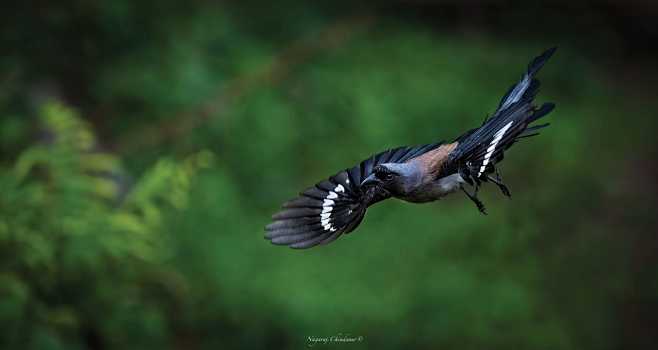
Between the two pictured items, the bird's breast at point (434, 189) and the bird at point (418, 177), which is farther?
the bird's breast at point (434, 189)

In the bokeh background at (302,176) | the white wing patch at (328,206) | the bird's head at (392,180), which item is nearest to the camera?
the bird's head at (392,180)

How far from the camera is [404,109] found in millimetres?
5934

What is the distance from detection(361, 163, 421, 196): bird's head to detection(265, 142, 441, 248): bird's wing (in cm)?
3

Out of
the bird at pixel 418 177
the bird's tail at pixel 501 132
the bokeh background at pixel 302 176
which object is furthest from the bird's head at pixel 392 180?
the bokeh background at pixel 302 176

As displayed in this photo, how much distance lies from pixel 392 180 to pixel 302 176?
354 centimetres

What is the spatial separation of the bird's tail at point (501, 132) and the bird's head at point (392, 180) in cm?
13

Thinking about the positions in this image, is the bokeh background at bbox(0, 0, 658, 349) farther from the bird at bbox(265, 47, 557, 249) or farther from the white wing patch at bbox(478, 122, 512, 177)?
the white wing patch at bbox(478, 122, 512, 177)

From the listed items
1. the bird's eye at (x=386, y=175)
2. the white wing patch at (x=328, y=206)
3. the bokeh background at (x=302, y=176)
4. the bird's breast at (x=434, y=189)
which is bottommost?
the bird's breast at (x=434, y=189)

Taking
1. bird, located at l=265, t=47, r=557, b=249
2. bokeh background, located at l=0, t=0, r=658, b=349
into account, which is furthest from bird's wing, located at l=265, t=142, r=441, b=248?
bokeh background, located at l=0, t=0, r=658, b=349

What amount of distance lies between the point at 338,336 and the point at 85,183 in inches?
57.9

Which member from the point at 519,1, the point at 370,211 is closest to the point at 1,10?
the point at 370,211

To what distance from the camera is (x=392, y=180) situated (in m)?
2.18

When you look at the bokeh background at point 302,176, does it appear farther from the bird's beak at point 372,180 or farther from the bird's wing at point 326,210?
the bird's beak at point 372,180

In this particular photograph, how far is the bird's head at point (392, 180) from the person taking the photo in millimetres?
2180
